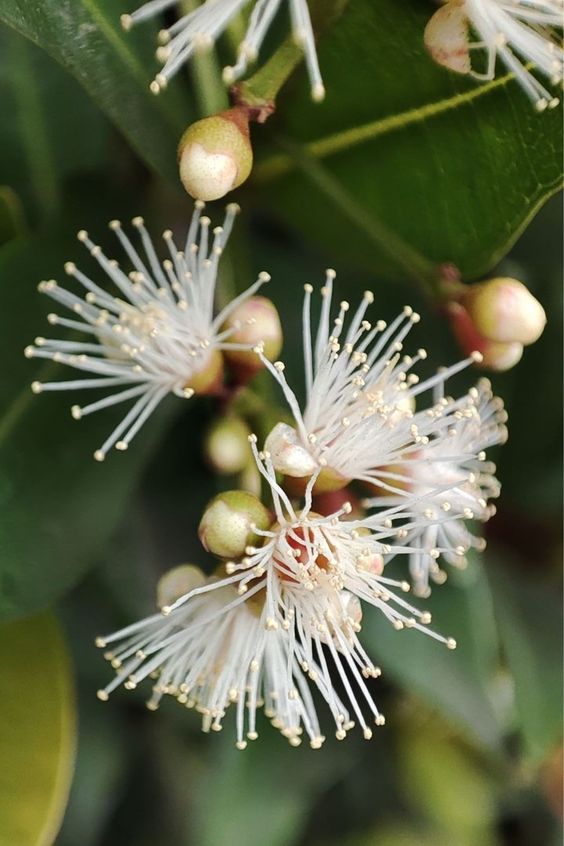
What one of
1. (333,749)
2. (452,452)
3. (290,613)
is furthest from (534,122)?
(333,749)

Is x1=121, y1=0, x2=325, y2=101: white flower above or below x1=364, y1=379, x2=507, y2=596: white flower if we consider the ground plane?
above

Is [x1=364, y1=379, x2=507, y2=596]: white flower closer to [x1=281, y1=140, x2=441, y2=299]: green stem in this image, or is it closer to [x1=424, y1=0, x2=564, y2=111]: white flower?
[x1=281, y1=140, x2=441, y2=299]: green stem

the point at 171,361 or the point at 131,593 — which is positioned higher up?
the point at 171,361

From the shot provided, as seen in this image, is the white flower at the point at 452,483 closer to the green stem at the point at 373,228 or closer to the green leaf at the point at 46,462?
the green stem at the point at 373,228

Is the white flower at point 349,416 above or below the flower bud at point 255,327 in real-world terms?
below

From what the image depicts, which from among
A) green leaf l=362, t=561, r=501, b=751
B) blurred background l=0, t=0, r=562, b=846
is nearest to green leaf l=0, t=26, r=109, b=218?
blurred background l=0, t=0, r=562, b=846

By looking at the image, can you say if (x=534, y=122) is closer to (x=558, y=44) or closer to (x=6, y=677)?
(x=558, y=44)

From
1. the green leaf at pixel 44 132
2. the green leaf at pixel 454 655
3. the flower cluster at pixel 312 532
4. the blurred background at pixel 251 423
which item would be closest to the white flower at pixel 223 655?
the flower cluster at pixel 312 532
